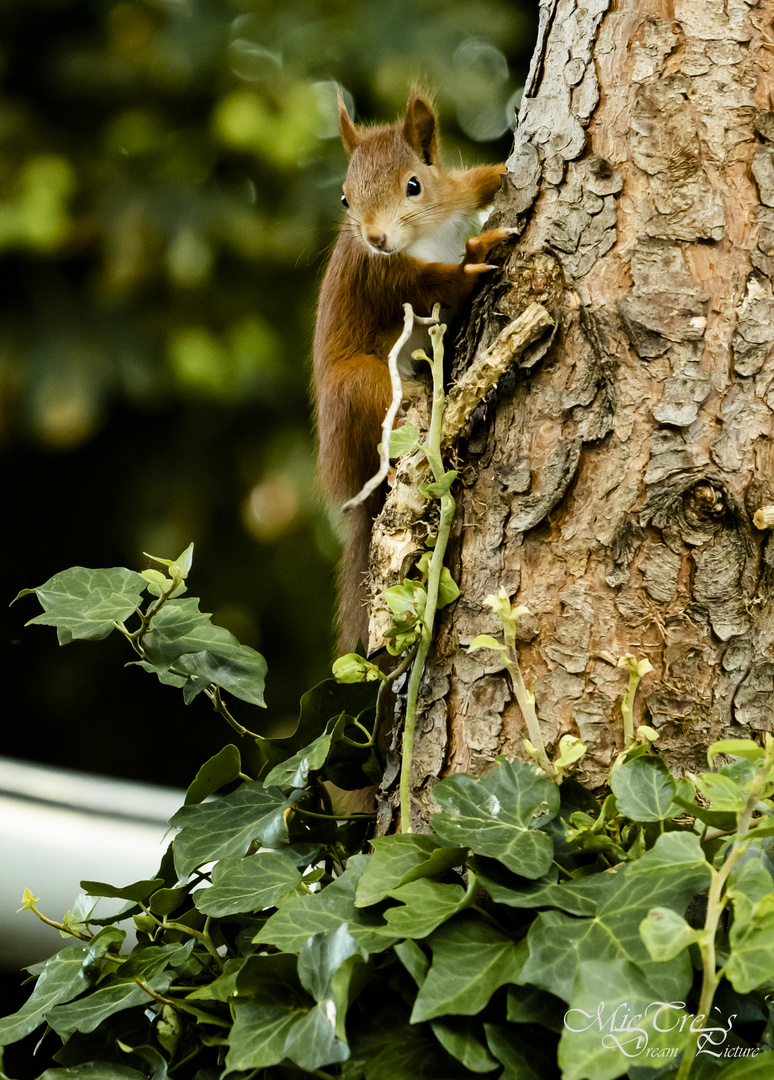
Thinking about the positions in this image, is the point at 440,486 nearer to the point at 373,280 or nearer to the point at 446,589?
the point at 446,589

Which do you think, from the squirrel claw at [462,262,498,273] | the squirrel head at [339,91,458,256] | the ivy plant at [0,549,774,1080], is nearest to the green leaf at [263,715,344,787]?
the ivy plant at [0,549,774,1080]

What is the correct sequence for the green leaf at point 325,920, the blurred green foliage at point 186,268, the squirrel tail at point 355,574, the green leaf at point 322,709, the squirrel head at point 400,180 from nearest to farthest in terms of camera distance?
the green leaf at point 325,920 < the green leaf at point 322,709 < the squirrel tail at point 355,574 < the squirrel head at point 400,180 < the blurred green foliage at point 186,268

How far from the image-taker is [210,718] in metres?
2.11

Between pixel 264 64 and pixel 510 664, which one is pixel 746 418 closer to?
pixel 510 664

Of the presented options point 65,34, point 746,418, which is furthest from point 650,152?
point 65,34

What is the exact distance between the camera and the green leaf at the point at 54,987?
59 cm

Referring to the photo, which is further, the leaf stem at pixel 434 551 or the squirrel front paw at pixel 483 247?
the squirrel front paw at pixel 483 247

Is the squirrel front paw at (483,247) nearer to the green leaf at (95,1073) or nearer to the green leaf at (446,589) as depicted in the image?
the green leaf at (446,589)

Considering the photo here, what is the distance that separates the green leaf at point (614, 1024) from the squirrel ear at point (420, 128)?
0.99 metres

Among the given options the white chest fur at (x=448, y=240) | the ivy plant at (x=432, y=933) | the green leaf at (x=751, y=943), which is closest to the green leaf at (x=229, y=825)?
the ivy plant at (x=432, y=933)

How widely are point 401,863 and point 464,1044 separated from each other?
0.10m

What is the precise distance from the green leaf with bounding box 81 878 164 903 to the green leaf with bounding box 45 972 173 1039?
0.06m

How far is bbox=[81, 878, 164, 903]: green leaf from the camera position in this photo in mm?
635

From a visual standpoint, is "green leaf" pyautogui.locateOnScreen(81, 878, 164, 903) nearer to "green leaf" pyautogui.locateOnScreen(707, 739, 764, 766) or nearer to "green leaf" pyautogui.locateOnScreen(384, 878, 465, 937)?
"green leaf" pyautogui.locateOnScreen(384, 878, 465, 937)
